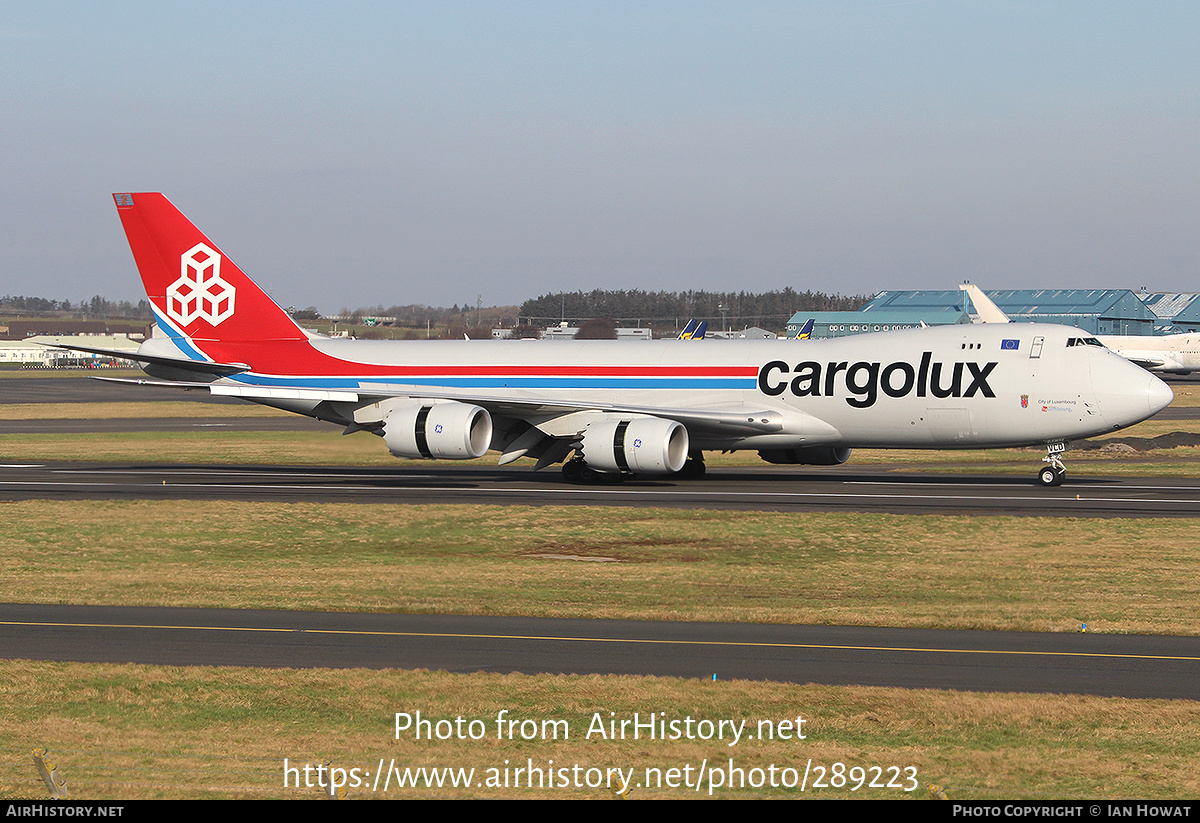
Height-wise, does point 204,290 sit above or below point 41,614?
above

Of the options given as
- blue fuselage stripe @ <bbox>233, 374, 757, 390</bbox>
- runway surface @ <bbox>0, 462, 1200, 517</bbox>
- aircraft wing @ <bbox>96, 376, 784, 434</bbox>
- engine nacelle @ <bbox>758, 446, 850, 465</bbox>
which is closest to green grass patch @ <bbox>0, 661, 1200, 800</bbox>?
runway surface @ <bbox>0, 462, 1200, 517</bbox>

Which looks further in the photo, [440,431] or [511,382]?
[511,382]

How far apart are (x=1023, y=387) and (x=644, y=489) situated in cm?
1164

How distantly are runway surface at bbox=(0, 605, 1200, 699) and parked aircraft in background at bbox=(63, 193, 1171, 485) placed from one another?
61.4 feet

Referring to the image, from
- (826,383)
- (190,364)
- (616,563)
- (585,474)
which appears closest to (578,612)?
(616,563)

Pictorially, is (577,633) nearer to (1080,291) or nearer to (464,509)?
(464,509)

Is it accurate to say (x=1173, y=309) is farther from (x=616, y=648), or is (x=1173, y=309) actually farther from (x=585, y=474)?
(x=616, y=648)

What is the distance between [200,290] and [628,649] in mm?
32028

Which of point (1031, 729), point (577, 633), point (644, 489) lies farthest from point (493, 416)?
point (1031, 729)

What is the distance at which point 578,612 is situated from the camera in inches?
787

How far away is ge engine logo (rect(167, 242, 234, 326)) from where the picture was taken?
44.3 m

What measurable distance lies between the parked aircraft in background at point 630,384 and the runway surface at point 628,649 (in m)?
18.7

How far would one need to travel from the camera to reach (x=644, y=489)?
38281mm

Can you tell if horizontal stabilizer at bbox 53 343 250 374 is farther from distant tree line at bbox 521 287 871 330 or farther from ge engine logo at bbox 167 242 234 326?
distant tree line at bbox 521 287 871 330
